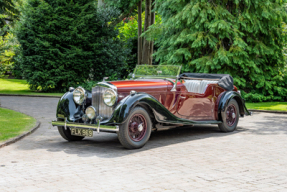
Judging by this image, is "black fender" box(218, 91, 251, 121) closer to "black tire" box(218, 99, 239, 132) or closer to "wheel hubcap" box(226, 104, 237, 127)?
"black tire" box(218, 99, 239, 132)

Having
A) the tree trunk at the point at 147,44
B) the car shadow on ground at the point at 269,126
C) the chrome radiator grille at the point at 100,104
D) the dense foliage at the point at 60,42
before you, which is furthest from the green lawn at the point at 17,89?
the chrome radiator grille at the point at 100,104

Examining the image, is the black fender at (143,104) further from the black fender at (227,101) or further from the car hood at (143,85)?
the black fender at (227,101)

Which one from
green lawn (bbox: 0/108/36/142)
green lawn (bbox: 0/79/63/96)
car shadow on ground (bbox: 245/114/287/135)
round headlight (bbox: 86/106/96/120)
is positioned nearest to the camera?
round headlight (bbox: 86/106/96/120)

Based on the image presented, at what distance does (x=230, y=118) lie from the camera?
9672 millimetres

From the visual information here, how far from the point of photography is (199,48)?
58.5 ft

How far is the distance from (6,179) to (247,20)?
50.7 ft

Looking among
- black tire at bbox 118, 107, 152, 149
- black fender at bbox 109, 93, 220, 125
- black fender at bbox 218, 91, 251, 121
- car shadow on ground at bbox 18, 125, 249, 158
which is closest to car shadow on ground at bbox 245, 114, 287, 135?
car shadow on ground at bbox 18, 125, 249, 158

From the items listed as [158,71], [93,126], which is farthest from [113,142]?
[158,71]

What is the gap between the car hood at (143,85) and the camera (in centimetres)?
752

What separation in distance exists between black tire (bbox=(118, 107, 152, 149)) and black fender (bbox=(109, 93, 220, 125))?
0.45ft

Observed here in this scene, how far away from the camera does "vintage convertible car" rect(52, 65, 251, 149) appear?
7.07 metres

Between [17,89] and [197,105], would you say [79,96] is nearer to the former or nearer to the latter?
[197,105]

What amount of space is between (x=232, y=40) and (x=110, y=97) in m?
12.2

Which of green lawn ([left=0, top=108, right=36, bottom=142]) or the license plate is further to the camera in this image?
green lawn ([left=0, top=108, right=36, bottom=142])
